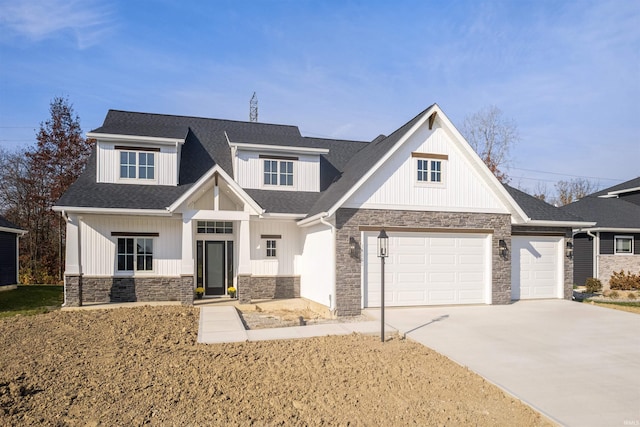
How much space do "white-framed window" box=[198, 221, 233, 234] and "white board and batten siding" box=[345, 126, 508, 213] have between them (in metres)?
5.70

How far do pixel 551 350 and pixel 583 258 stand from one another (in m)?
16.4

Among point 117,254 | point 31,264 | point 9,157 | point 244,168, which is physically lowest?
point 31,264

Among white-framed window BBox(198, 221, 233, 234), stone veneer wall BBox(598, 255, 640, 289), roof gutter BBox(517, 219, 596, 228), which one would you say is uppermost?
roof gutter BBox(517, 219, 596, 228)

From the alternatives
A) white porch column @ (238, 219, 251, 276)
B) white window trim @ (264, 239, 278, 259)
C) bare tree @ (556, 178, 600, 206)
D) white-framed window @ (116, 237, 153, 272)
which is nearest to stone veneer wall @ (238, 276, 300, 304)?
white window trim @ (264, 239, 278, 259)

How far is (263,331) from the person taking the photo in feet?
31.3

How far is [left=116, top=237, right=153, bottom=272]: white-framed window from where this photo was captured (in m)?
14.5

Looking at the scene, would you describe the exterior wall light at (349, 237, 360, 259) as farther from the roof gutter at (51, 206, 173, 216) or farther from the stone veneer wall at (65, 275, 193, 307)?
the roof gutter at (51, 206, 173, 216)

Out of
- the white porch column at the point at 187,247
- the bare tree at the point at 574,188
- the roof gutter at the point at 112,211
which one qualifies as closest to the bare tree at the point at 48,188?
the roof gutter at the point at 112,211

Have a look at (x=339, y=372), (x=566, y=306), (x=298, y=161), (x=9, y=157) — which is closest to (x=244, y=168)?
(x=298, y=161)

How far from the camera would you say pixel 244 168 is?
16422 millimetres

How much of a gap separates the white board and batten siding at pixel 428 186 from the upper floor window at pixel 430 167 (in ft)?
0.32

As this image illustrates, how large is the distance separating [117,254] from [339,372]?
1081 cm

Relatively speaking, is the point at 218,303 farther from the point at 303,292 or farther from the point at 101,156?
the point at 101,156

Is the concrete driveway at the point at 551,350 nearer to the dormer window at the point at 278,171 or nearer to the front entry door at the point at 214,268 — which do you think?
the front entry door at the point at 214,268
